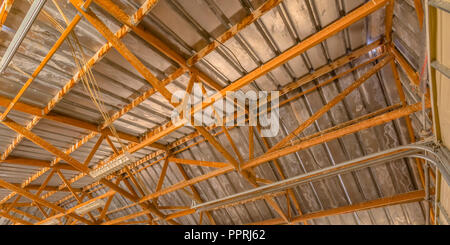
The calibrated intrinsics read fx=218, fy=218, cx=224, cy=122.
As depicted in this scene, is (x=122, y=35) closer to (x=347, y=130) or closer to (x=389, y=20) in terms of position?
(x=347, y=130)

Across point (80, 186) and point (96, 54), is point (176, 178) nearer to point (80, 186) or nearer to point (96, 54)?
point (96, 54)

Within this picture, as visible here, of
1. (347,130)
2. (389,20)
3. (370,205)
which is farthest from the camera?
(370,205)

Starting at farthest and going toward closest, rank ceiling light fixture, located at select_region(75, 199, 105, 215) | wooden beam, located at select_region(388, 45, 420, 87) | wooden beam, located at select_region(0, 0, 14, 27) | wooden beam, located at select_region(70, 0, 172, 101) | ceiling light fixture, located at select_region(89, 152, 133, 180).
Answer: ceiling light fixture, located at select_region(75, 199, 105, 215) < ceiling light fixture, located at select_region(89, 152, 133, 180) < wooden beam, located at select_region(388, 45, 420, 87) < wooden beam, located at select_region(0, 0, 14, 27) < wooden beam, located at select_region(70, 0, 172, 101)

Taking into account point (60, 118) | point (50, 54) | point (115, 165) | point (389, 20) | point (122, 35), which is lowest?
point (115, 165)

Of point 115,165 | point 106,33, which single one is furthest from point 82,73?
point 115,165

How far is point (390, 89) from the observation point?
5750mm

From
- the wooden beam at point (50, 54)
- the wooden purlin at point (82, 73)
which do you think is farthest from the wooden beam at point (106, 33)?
the wooden purlin at point (82, 73)

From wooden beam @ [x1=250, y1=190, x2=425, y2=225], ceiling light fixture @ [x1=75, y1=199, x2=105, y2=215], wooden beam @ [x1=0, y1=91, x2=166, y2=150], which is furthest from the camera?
ceiling light fixture @ [x1=75, y1=199, x2=105, y2=215]

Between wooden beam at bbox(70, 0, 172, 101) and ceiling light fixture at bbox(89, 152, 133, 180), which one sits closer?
wooden beam at bbox(70, 0, 172, 101)

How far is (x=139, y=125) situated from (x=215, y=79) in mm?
3633

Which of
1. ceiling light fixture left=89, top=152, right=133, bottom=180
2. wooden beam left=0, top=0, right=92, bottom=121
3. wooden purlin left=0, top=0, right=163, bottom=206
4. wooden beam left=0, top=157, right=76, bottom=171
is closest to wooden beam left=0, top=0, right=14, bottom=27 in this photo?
wooden beam left=0, top=0, right=92, bottom=121

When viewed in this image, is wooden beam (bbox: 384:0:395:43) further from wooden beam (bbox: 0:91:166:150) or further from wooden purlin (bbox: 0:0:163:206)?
wooden beam (bbox: 0:91:166:150)

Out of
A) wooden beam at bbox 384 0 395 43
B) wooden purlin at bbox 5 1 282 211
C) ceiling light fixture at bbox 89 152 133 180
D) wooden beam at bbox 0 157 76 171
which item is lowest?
ceiling light fixture at bbox 89 152 133 180

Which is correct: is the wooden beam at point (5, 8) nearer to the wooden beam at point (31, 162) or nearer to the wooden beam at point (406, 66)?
the wooden beam at point (31, 162)
